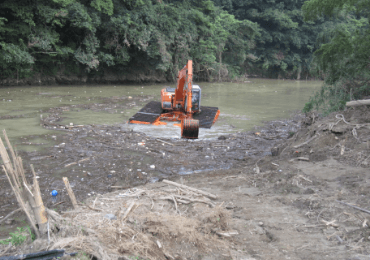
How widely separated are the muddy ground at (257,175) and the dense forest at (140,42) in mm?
2624

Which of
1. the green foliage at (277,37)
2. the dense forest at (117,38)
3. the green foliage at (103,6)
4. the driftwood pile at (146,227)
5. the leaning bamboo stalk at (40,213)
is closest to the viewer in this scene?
the leaning bamboo stalk at (40,213)

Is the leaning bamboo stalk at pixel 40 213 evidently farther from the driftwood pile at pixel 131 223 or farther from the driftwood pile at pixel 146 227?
the driftwood pile at pixel 146 227

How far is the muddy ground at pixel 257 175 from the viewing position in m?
4.23

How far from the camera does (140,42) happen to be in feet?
82.5

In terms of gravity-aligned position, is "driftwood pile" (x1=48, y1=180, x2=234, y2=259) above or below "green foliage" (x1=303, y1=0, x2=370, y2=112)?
below

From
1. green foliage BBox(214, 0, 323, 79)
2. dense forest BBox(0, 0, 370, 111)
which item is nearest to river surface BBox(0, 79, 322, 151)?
dense forest BBox(0, 0, 370, 111)

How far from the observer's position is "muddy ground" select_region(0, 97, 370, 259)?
4230mm

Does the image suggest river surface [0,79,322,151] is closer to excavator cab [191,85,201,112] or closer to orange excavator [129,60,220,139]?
orange excavator [129,60,220,139]

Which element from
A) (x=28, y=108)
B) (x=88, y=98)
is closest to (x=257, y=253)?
(x=28, y=108)

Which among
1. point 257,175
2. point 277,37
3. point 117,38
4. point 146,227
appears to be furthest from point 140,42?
point 277,37

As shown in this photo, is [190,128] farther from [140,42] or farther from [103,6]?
[140,42]

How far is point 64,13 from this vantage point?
2144cm

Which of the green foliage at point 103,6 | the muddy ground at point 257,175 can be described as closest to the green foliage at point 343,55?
the muddy ground at point 257,175

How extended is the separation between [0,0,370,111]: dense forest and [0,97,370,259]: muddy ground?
2.62 metres
